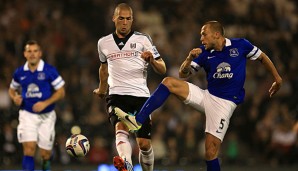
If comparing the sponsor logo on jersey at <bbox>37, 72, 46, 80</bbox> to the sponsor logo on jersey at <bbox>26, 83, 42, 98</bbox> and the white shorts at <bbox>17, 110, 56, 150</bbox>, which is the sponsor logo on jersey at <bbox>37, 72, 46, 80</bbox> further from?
the white shorts at <bbox>17, 110, 56, 150</bbox>

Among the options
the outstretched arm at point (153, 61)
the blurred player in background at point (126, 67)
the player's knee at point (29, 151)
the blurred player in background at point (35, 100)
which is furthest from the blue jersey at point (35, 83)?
the outstretched arm at point (153, 61)

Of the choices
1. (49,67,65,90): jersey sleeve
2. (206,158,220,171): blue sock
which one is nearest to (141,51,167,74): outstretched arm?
(206,158,220,171): blue sock

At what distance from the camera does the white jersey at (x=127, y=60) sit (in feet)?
33.2

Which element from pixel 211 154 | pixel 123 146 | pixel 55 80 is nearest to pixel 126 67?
pixel 123 146

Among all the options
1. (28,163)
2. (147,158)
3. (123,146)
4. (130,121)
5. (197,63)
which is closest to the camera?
(130,121)

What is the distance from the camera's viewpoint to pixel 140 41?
10.2 metres

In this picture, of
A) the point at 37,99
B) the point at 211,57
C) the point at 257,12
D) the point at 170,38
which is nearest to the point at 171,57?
the point at 170,38

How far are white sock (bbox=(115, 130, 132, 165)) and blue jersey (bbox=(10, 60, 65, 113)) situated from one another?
2511 millimetres

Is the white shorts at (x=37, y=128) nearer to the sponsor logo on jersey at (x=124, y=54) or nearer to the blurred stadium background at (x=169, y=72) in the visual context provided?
the sponsor logo on jersey at (x=124, y=54)

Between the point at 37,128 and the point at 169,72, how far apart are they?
594cm

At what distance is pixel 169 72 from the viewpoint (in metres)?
17.5

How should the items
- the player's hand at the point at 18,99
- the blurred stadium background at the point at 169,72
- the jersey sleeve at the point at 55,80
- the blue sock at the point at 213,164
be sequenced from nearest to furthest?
the blue sock at the point at 213,164 < the player's hand at the point at 18,99 < the jersey sleeve at the point at 55,80 < the blurred stadium background at the point at 169,72

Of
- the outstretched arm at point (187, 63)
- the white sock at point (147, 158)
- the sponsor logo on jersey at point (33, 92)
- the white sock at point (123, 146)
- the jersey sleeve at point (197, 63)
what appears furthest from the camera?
the sponsor logo on jersey at point (33, 92)

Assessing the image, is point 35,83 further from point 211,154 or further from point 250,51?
point 250,51
